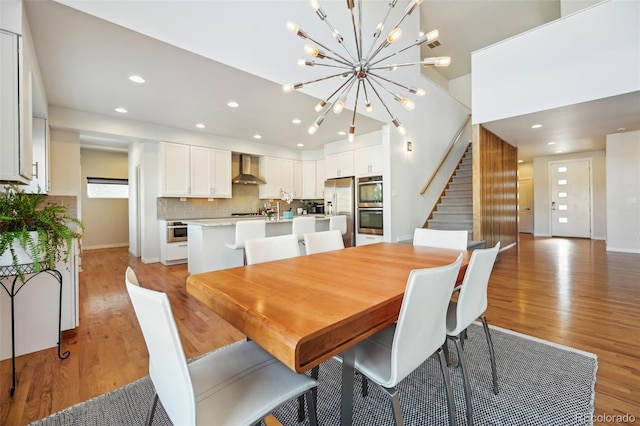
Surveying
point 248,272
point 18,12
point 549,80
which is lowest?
point 248,272

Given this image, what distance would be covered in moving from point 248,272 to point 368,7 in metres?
4.61

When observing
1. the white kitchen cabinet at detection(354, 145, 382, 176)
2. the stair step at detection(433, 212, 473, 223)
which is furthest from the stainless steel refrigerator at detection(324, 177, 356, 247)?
the stair step at detection(433, 212, 473, 223)

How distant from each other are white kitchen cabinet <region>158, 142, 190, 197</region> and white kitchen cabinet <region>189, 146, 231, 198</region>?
108mm

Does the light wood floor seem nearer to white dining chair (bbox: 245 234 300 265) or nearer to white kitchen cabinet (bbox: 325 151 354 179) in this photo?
white dining chair (bbox: 245 234 300 265)

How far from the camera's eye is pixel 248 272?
1508 mm

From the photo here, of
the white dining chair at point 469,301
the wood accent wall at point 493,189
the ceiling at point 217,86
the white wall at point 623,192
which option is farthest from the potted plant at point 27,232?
the white wall at point 623,192

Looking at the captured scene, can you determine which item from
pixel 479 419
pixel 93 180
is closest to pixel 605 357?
pixel 479 419

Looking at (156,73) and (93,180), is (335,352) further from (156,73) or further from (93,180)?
(93,180)

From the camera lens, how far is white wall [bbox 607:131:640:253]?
558 cm

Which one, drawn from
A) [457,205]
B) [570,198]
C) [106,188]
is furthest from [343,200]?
[570,198]

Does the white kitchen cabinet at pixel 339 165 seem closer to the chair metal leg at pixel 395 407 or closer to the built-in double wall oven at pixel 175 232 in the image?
the built-in double wall oven at pixel 175 232

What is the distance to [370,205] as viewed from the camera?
5.27 meters

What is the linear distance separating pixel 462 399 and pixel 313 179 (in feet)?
19.1

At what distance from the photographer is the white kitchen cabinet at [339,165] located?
574cm
